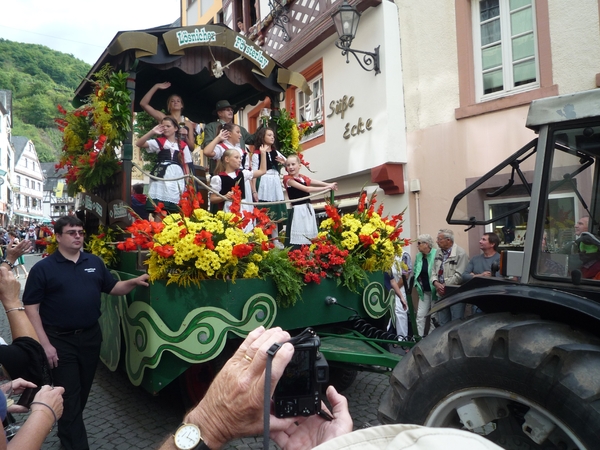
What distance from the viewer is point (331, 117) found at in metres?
9.94

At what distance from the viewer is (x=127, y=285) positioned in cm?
366

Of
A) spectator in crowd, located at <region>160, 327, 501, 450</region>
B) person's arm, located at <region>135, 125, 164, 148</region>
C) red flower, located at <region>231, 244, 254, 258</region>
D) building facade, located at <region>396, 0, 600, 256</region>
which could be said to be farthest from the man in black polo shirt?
building facade, located at <region>396, 0, 600, 256</region>

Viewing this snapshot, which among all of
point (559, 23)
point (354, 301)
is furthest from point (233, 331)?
point (559, 23)

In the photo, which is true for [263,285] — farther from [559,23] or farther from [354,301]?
[559,23]

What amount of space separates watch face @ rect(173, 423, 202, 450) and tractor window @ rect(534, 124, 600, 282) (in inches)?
71.9

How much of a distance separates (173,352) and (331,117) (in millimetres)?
7360

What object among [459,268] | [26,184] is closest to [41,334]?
[459,268]

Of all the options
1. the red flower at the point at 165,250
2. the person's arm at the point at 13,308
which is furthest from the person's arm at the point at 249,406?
the red flower at the point at 165,250

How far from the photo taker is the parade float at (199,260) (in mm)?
3477

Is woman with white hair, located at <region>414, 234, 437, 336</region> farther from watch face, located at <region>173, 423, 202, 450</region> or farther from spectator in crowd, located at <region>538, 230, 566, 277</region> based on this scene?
Answer: watch face, located at <region>173, 423, 202, 450</region>

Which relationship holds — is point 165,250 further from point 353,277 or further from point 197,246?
point 353,277

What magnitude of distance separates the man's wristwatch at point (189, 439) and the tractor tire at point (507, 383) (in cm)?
129

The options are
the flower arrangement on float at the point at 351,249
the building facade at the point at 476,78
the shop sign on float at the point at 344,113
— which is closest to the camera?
the flower arrangement on float at the point at 351,249

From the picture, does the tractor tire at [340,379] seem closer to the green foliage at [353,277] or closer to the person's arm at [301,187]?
the green foliage at [353,277]
